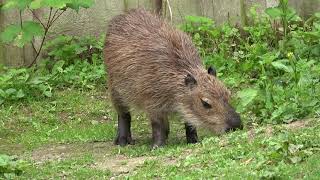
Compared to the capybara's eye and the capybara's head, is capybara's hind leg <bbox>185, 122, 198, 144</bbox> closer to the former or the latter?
the capybara's head

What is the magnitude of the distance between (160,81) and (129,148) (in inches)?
29.1

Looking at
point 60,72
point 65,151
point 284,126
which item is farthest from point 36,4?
point 284,126

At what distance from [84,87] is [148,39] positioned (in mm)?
2800

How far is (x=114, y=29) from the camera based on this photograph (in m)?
9.07

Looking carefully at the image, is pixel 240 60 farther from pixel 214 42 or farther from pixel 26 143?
pixel 26 143

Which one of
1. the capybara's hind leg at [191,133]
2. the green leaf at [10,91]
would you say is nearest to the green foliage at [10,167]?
the capybara's hind leg at [191,133]

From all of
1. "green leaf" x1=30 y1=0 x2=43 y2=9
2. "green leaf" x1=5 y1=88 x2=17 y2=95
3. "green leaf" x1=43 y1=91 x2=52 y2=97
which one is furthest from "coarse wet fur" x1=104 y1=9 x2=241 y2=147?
"green leaf" x1=5 y1=88 x2=17 y2=95

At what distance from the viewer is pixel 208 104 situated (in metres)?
8.21

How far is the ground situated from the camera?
647cm

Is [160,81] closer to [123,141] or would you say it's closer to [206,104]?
[206,104]

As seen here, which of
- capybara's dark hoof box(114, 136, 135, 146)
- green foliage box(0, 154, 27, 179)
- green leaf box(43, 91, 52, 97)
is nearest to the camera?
green foliage box(0, 154, 27, 179)

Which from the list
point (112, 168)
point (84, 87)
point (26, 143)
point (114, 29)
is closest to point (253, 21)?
point (84, 87)

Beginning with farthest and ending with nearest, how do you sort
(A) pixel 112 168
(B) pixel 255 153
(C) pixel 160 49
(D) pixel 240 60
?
(D) pixel 240 60, (C) pixel 160 49, (A) pixel 112 168, (B) pixel 255 153

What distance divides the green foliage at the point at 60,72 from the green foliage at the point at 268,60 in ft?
4.47
